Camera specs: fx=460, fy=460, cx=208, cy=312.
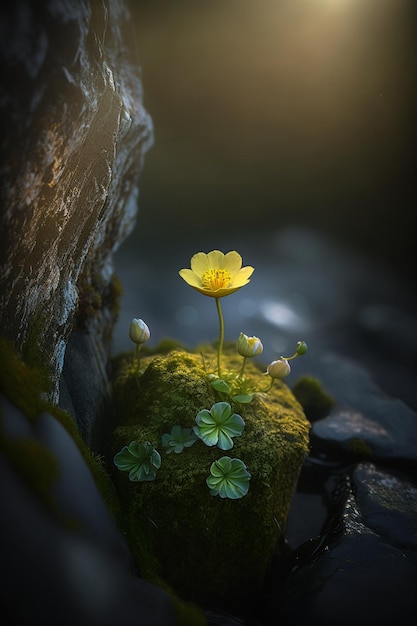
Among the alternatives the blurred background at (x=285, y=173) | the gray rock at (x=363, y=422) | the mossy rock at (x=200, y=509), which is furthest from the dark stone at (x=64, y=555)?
the blurred background at (x=285, y=173)

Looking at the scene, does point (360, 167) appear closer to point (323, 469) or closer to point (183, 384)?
point (323, 469)

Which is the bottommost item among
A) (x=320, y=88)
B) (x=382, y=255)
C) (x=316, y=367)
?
(x=316, y=367)

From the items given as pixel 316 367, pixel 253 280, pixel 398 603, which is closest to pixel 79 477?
pixel 398 603

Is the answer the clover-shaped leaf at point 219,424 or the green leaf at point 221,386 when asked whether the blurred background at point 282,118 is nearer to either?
the green leaf at point 221,386

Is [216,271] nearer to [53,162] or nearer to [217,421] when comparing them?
[217,421]

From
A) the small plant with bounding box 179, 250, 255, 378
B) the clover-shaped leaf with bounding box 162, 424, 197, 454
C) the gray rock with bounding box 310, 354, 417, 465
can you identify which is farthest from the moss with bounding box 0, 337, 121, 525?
the gray rock with bounding box 310, 354, 417, 465
